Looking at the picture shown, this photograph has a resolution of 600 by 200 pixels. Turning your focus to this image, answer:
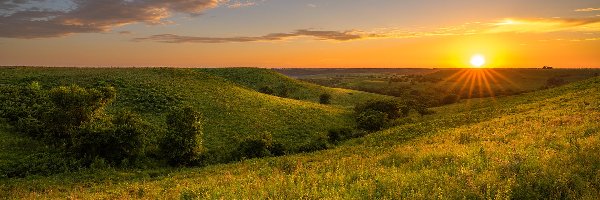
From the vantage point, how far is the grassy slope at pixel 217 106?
53.6m

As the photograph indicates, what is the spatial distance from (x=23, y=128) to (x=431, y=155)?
44.2 meters

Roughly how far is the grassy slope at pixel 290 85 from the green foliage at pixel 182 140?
72535mm

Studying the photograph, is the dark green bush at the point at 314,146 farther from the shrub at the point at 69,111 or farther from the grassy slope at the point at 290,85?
the grassy slope at the point at 290,85

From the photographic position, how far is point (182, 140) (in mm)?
37312

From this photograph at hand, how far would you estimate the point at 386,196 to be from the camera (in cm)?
905

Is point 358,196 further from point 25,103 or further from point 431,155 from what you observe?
point 25,103

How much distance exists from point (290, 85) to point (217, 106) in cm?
6785

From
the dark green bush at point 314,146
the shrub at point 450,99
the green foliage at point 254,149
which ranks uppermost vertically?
the shrub at point 450,99

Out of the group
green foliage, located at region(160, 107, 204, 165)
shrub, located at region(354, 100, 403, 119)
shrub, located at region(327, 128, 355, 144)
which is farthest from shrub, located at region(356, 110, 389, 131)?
green foliage, located at region(160, 107, 204, 165)

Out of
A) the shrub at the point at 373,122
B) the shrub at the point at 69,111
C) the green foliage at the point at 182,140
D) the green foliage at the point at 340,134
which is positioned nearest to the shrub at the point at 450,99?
the shrub at the point at 373,122

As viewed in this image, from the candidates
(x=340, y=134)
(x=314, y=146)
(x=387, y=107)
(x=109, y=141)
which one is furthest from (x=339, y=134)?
(x=109, y=141)

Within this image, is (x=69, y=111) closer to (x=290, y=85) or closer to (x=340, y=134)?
(x=340, y=134)

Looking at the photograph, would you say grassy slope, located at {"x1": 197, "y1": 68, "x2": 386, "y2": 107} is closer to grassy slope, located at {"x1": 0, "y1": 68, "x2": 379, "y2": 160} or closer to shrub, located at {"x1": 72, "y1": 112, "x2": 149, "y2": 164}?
grassy slope, located at {"x1": 0, "y1": 68, "x2": 379, "y2": 160}

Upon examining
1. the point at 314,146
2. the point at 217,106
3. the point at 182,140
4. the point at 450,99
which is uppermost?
the point at 217,106
